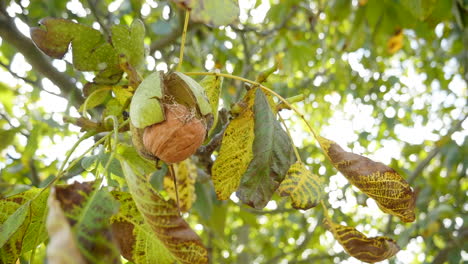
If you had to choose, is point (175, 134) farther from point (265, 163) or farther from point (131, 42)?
point (131, 42)

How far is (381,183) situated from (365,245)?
0.50 feet

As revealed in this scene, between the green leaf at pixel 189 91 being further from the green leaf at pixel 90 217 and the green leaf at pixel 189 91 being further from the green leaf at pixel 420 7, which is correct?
the green leaf at pixel 420 7

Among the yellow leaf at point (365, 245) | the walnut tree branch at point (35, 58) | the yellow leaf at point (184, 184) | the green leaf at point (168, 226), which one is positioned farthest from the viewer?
the yellow leaf at point (184, 184)

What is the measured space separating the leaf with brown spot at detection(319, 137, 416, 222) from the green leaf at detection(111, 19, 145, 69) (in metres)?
0.58

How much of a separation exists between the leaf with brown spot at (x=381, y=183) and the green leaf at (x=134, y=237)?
17.8 inches

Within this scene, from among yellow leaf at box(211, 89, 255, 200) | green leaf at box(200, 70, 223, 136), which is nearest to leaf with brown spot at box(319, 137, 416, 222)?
yellow leaf at box(211, 89, 255, 200)

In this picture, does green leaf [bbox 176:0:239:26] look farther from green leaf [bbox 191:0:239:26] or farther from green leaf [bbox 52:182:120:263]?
green leaf [bbox 52:182:120:263]

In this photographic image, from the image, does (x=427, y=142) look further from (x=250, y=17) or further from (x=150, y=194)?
(x=150, y=194)

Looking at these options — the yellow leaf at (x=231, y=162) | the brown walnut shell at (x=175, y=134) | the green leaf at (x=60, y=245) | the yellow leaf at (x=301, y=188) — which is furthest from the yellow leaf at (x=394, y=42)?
the green leaf at (x=60, y=245)

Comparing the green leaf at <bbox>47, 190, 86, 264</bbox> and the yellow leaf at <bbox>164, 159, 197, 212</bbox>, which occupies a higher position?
the green leaf at <bbox>47, 190, 86, 264</bbox>

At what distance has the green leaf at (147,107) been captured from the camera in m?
0.85

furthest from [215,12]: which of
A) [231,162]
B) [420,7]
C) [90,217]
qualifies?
[420,7]

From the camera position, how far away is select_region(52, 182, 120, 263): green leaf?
24.1 inches

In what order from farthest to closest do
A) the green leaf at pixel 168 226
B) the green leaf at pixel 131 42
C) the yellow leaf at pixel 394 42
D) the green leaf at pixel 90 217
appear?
the yellow leaf at pixel 394 42 < the green leaf at pixel 131 42 < the green leaf at pixel 168 226 < the green leaf at pixel 90 217
